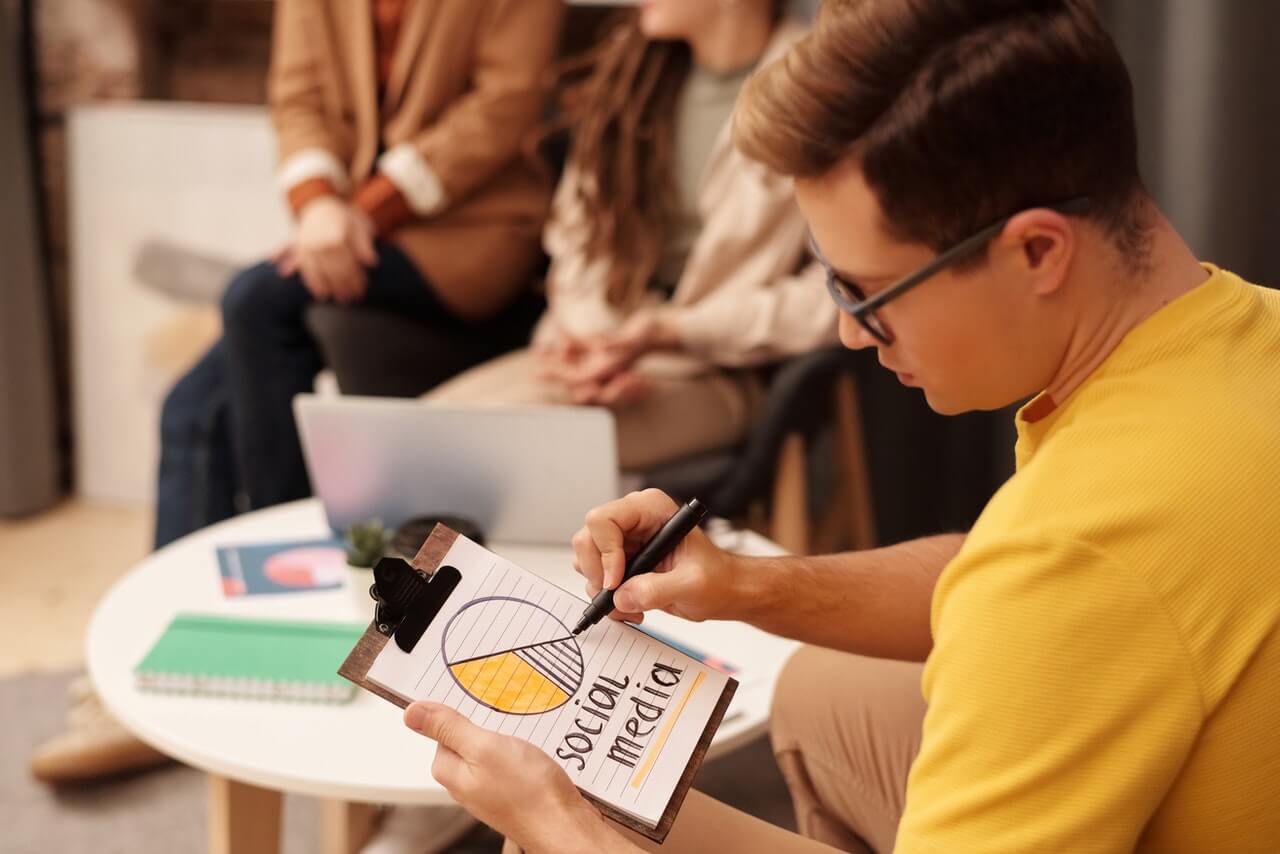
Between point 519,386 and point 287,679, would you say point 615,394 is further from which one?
point 287,679

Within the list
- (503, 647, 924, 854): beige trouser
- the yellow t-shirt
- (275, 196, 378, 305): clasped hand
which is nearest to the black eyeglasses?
the yellow t-shirt

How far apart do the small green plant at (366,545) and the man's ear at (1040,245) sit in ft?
2.84

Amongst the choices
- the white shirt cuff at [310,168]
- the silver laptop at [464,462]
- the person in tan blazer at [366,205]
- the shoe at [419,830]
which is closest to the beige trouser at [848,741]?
the silver laptop at [464,462]

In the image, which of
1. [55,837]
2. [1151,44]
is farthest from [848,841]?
[1151,44]

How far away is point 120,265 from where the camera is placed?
9.61 ft

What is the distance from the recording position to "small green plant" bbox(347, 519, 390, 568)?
4.62 ft

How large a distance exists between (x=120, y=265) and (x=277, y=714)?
2.01 metres

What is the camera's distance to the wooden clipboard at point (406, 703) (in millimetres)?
850

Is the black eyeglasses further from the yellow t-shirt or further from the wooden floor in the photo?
the wooden floor

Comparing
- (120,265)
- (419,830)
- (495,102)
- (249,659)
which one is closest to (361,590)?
(249,659)

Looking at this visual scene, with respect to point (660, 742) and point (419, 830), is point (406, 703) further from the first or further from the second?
point (419, 830)

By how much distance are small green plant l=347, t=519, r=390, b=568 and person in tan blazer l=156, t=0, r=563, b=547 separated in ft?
2.97

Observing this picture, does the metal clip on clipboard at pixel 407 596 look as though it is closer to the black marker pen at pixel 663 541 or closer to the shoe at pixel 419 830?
the black marker pen at pixel 663 541

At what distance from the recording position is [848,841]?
117 centimetres
